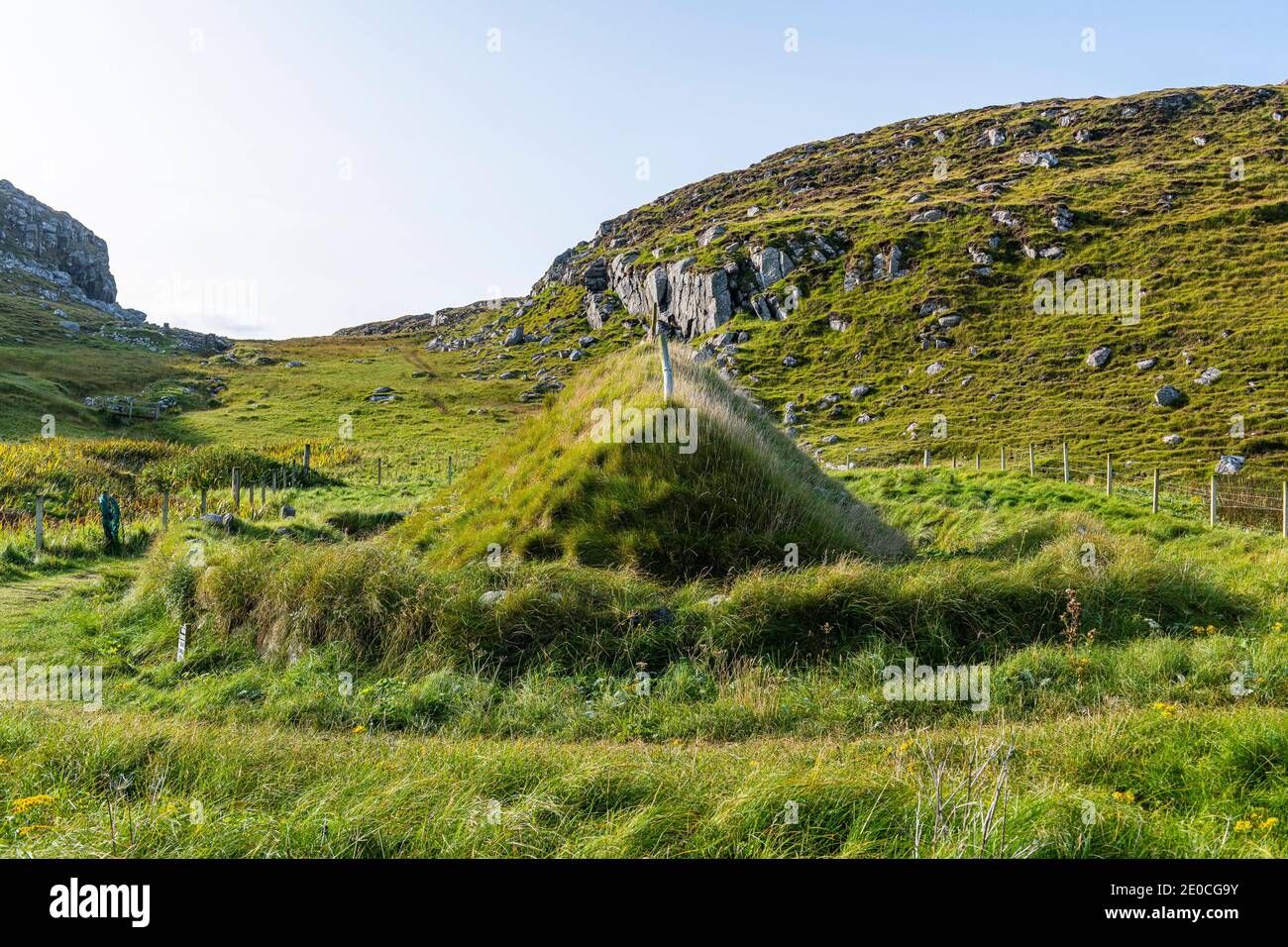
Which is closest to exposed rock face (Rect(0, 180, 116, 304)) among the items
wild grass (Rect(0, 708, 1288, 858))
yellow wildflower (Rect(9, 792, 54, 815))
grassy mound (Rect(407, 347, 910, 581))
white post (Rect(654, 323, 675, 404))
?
grassy mound (Rect(407, 347, 910, 581))

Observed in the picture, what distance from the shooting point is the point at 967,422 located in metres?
59.1

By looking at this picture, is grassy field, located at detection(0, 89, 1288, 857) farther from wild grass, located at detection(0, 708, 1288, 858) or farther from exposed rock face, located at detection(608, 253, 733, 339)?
exposed rock face, located at detection(608, 253, 733, 339)

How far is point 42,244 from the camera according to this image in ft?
614

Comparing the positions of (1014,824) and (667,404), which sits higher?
(667,404)

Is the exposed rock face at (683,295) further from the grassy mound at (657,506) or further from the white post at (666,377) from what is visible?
the grassy mound at (657,506)

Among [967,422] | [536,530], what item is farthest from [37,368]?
[967,422]

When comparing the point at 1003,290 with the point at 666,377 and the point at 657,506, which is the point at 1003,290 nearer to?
the point at 666,377

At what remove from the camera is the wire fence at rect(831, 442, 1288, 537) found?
22.7 m

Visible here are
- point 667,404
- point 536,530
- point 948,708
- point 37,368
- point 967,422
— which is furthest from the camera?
point 37,368

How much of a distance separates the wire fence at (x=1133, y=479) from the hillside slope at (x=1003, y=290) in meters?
1.23
